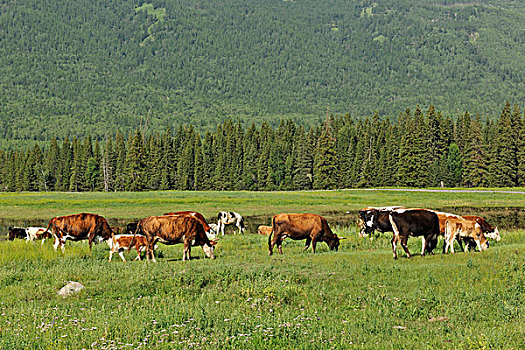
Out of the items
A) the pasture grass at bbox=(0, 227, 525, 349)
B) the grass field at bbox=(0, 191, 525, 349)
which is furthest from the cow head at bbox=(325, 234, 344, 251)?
the pasture grass at bbox=(0, 227, 525, 349)

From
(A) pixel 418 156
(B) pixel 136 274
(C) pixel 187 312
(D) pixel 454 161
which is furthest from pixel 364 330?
(D) pixel 454 161

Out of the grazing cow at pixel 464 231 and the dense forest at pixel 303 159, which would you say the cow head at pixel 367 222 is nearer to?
the grazing cow at pixel 464 231

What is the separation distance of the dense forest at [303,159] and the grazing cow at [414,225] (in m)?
77.6

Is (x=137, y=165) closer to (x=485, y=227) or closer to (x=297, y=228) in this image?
(x=297, y=228)

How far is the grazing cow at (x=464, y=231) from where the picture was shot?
22.1m

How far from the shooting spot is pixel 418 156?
330 feet

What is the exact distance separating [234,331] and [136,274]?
6.77m

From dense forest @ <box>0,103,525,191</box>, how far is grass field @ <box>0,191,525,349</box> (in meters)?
80.3

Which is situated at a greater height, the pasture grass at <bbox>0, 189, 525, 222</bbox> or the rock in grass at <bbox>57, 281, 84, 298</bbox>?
the rock in grass at <bbox>57, 281, 84, 298</bbox>

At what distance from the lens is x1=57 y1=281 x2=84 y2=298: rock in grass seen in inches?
616

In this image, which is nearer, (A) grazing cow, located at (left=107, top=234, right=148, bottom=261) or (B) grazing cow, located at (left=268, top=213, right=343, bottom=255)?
(A) grazing cow, located at (left=107, top=234, right=148, bottom=261)

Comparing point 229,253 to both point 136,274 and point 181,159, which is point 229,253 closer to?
point 136,274

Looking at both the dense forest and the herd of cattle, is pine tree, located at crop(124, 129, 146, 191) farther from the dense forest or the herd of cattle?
the herd of cattle

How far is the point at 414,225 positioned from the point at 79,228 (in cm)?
1379
